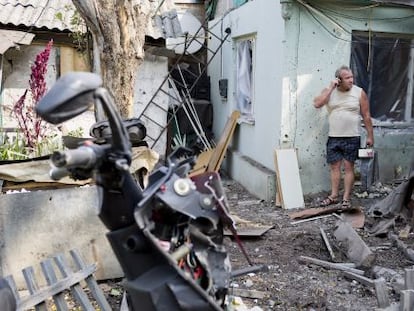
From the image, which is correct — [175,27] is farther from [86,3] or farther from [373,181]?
[86,3]

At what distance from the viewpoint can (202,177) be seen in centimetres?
180

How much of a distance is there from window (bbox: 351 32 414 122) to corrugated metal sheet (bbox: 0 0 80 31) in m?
4.68

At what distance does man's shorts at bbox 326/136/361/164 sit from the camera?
258 inches

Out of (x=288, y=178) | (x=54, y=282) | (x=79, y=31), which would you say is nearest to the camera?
(x=54, y=282)

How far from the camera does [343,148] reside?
6.58 m

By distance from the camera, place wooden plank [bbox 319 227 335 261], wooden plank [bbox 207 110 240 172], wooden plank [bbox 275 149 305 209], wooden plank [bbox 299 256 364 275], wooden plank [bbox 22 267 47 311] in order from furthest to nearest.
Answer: wooden plank [bbox 207 110 240 172]
wooden plank [bbox 275 149 305 209]
wooden plank [bbox 319 227 335 261]
wooden plank [bbox 299 256 364 275]
wooden plank [bbox 22 267 47 311]

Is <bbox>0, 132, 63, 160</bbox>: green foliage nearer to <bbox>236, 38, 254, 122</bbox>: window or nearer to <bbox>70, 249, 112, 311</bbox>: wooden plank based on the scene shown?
<bbox>70, 249, 112, 311</bbox>: wooden plank

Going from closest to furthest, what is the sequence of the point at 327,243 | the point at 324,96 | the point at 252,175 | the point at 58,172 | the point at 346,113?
the point at 58,172, the point at 327,243, the point at 346,113, the point at 324,96, the point at 252,175

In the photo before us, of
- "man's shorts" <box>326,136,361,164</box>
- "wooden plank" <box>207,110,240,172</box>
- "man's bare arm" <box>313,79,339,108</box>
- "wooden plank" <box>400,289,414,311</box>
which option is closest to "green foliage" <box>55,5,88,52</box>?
"wooden plank" <box>207,110,240,172</box>

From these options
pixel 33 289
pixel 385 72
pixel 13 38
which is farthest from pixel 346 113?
pixel 13 38

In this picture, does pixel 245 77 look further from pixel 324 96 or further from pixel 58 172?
pixel 58 172

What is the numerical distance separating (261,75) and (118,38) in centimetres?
401

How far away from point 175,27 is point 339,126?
4817 mm

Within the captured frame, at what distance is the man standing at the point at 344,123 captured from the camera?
6.49m
